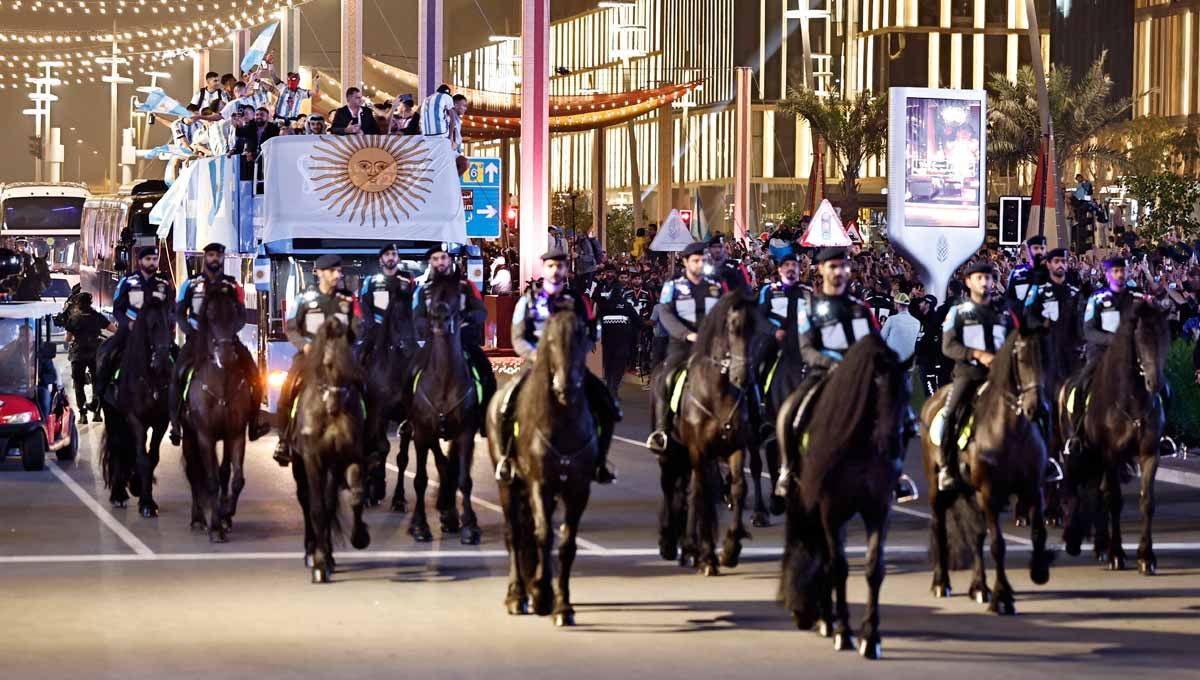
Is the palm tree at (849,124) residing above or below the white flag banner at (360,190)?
above

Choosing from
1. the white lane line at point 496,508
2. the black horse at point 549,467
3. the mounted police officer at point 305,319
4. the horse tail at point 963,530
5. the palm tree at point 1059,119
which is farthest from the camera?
the palm tree at point 1059,119

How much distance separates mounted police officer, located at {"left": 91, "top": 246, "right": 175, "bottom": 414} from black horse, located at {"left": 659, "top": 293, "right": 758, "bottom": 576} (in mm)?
5377

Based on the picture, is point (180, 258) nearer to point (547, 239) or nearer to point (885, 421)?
point (547, 239)

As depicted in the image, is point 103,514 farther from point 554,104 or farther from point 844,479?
point 554,104

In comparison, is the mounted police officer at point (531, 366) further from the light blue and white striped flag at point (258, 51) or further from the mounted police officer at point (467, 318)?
the light blue and white striped flag at point (258, 51)

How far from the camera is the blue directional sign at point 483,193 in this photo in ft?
136

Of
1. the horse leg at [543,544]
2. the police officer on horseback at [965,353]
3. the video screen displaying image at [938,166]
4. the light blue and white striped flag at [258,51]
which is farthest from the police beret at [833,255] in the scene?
the light blue and white striped flag at [258,51]

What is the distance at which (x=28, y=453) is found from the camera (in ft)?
76.9

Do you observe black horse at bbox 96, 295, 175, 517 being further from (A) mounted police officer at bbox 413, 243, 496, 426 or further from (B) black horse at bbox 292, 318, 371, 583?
(B) black horse at bbox 292, 318, 371, 583

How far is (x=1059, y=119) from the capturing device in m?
69.2

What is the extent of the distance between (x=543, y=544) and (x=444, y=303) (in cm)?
408

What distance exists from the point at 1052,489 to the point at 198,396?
23.8 ft

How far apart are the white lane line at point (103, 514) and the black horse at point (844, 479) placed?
5.96m

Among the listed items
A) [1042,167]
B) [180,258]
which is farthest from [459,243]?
[1042,167]
